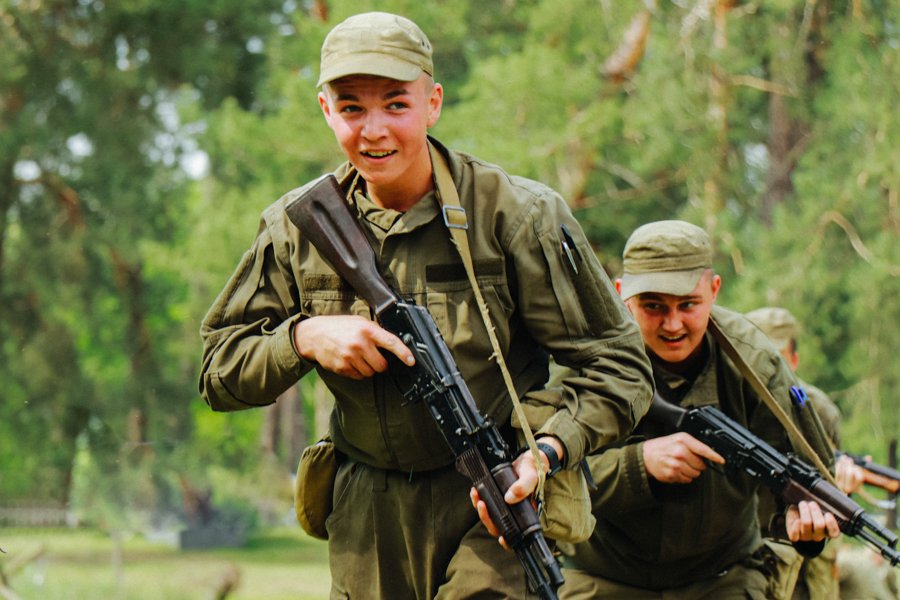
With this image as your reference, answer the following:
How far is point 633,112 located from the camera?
15.7m

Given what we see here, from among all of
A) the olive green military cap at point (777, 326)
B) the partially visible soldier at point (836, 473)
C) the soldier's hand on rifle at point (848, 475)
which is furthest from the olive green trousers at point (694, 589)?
the olive green military cap at point (777, 326)

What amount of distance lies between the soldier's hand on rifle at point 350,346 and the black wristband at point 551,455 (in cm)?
39

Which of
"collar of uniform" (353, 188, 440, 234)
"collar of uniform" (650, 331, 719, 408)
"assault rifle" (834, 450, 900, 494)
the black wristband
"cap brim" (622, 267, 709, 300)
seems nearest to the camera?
the black wristband

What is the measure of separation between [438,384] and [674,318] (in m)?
1.81

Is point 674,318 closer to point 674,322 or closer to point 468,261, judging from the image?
point 674,322

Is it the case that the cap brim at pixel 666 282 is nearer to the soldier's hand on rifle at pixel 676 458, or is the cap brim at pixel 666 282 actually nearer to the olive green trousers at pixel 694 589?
the soldier's hand on rifle at pixel 676 458

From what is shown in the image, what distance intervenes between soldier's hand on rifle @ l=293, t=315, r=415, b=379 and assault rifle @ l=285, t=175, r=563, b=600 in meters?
0.04

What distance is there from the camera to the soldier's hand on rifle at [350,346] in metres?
4.05

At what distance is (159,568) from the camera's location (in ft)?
66.9

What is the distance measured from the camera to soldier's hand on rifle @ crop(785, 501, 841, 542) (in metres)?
5.59

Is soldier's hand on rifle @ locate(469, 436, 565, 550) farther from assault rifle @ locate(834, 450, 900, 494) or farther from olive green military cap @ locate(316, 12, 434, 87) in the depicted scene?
assault rifle @ locate(834, 450, 900, 494)

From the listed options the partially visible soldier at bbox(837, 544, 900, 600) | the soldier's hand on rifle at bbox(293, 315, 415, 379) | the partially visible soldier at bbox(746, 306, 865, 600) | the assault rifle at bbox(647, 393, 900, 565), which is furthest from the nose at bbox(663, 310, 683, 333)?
the partially visible soldier at bbox(837, 544, 900, 600)

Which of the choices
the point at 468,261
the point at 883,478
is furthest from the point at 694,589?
the point at 883,478

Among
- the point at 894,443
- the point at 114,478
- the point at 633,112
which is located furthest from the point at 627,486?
the point at 114,478
